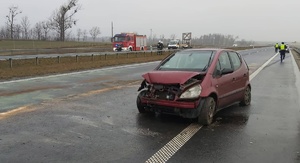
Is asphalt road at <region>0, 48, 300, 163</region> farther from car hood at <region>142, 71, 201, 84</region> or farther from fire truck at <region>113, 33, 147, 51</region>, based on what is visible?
fire truck at <region>113, 33, 147, 51</region>

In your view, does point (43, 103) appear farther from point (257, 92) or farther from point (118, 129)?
point (257, 92)

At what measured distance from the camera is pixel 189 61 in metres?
7.27

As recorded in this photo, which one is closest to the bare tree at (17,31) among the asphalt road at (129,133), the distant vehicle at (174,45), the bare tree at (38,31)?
the bare tree at (38,31)

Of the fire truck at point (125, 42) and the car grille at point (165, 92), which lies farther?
the fire truck at point (125, 42)

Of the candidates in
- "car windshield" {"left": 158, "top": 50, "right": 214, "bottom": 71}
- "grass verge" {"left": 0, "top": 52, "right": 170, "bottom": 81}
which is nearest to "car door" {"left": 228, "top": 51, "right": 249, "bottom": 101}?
"car windshield" {"left": 158, "top": 50, "right": 214, "bottom": 71}

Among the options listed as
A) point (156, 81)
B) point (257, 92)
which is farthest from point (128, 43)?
point (156, 81)

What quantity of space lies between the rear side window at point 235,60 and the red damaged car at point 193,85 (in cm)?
11

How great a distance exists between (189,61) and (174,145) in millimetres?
2686

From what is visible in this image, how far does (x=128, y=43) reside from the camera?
45.4 metres

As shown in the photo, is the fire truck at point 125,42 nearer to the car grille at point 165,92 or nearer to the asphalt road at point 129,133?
the asphalt road at point 129,133

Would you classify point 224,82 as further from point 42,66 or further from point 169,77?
point 42,66

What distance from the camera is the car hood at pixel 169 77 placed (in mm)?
6215

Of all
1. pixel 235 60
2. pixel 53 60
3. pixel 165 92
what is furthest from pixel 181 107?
pixel 53 60

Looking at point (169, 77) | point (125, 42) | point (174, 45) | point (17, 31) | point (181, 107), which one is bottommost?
point (181, 107)
